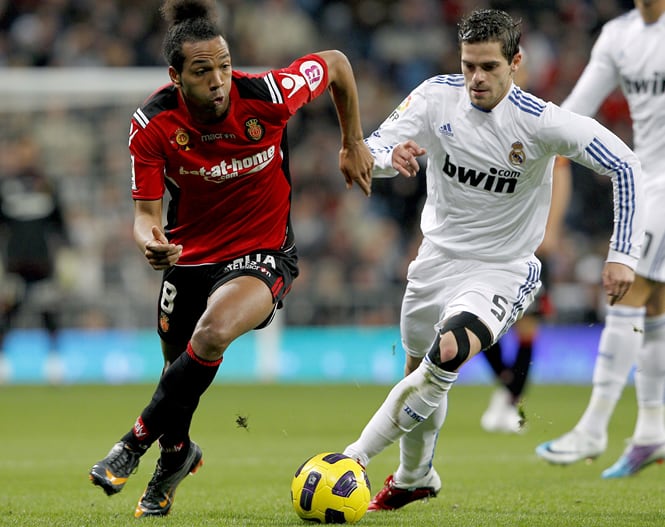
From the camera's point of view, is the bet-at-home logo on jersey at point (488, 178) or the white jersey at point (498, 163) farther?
the bet-at-home logo on jersey at point (488, 178)

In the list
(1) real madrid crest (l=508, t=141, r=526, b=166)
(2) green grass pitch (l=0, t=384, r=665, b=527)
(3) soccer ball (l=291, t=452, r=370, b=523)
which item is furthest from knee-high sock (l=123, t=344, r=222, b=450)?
(1) real madrid crest (l=508, t=141, r=526, b=166)

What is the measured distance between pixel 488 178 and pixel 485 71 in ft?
1.63

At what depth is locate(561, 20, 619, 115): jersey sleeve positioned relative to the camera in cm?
720

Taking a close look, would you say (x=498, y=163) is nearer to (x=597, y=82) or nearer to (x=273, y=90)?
(x=273, y=90)

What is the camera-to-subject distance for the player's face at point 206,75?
17.2 ft

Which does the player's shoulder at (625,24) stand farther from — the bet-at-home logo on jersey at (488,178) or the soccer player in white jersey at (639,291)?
the bet-at-home logo on jersey at (488,178)

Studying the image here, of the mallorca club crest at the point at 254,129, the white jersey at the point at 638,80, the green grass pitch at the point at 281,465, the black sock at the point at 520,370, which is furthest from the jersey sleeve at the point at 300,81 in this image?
the black sock at the point at 520,370

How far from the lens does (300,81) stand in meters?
5.73

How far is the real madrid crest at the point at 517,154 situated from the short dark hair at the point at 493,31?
39 centimetres

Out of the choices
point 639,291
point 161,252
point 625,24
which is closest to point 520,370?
point 639,291

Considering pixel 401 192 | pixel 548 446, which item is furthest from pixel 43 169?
pixel 548 446

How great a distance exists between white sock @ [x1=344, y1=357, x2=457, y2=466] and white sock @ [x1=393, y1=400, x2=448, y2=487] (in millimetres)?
495

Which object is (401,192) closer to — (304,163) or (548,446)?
(304,163)

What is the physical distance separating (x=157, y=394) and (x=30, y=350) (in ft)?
33.6
